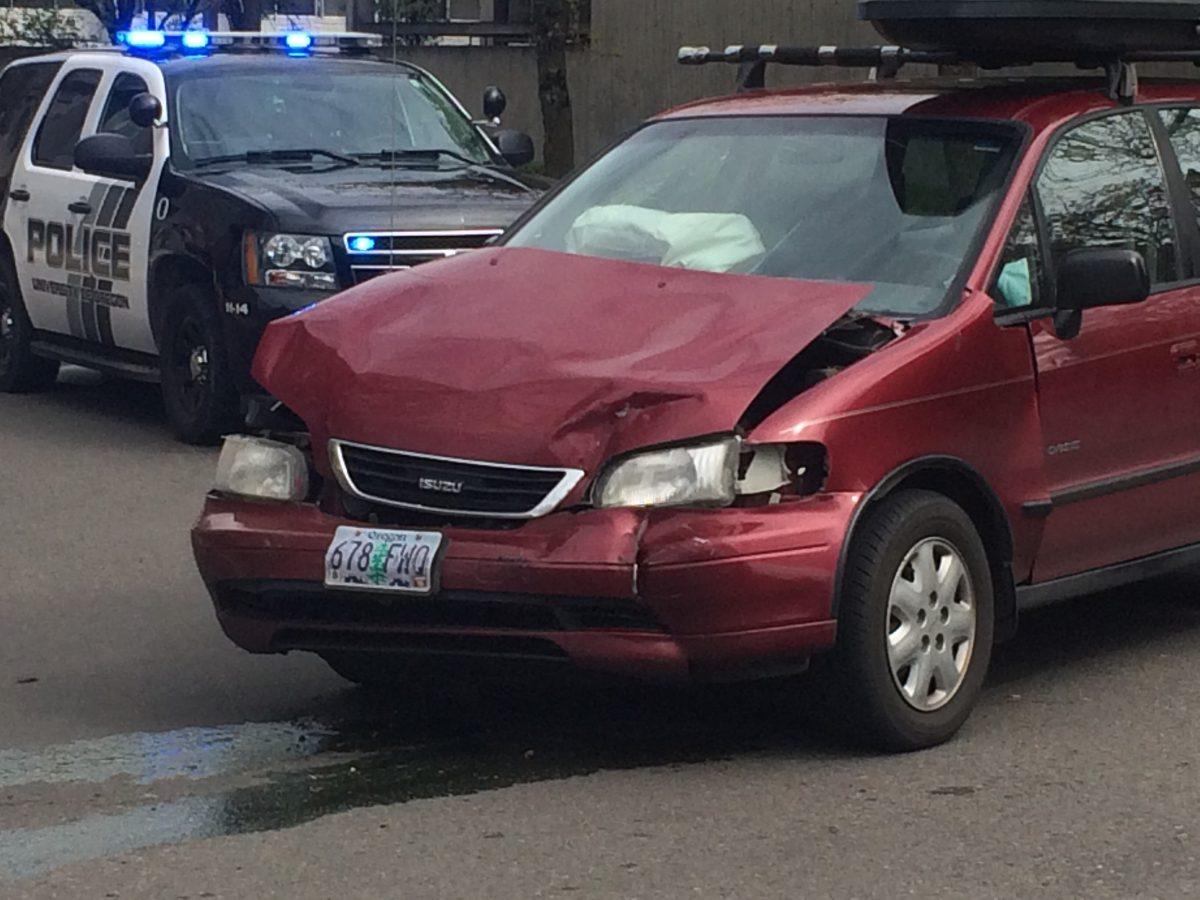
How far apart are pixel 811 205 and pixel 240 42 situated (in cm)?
715

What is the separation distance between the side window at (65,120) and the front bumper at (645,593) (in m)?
7.82

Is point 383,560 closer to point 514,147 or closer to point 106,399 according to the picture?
point 514,147

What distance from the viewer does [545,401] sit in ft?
19.5

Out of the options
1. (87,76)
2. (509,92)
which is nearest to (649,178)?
(87,76)

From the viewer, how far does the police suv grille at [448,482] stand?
19.3ft

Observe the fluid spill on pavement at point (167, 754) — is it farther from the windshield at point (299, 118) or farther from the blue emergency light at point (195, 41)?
the blue emergency light at point (195, 41)

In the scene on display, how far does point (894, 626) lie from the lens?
609 cm

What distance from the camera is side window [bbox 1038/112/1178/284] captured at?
22.9 ft

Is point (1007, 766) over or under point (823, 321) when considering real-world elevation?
under

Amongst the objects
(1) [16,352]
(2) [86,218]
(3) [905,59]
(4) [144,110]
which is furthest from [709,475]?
(1) [16,352]

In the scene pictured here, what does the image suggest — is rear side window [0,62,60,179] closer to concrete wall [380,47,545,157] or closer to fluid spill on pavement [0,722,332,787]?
fluid spill on pavement [0,722,332,787]

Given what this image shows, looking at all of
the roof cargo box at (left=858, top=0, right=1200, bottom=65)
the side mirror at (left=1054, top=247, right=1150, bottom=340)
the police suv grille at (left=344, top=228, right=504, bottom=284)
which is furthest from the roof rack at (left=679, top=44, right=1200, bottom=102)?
the police suv grille at (left=344, top=228, right=504, bottom=284)

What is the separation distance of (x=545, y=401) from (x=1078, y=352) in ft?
5.36

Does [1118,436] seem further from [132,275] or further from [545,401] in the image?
[132,275]
